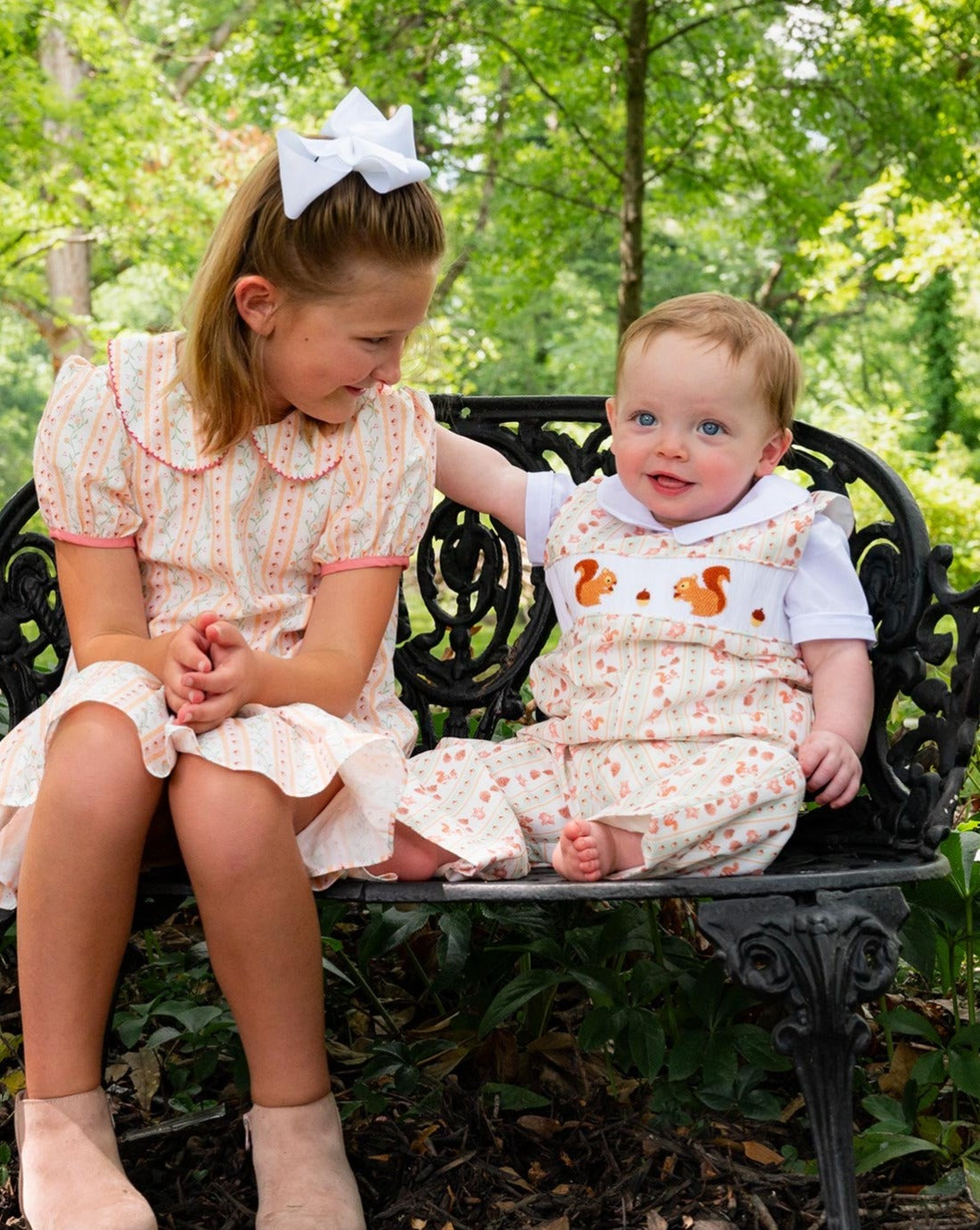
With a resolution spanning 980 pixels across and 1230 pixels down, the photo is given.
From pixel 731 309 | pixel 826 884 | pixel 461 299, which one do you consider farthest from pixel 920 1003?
pixel 461 299

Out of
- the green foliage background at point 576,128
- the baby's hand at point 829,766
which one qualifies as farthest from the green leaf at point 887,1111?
the green foliage background at point 576,128

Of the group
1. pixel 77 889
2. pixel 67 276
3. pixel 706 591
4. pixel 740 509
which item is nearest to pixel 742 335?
pixel 740 509

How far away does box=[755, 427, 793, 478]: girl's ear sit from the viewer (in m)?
2.28

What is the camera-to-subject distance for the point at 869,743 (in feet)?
7.43

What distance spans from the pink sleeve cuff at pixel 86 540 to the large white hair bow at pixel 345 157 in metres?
0.57

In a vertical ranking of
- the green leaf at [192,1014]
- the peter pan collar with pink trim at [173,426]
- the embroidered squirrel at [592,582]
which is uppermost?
the peter pan collar with pink trim at [173,426]

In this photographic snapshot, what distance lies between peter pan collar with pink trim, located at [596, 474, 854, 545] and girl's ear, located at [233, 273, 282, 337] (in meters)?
0.65

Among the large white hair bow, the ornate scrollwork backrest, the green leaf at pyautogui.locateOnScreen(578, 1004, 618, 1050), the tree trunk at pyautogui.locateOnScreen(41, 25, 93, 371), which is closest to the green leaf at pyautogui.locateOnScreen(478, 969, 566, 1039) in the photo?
the green leaf at pyautogui.locateOnScreen(578, 1004, 618, 1050)

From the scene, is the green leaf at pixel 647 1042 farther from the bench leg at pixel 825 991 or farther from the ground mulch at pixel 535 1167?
the bench leg at pixel 825 991

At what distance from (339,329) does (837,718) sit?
3.18 ft

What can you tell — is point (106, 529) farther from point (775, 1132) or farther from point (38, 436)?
point (775, 1132)

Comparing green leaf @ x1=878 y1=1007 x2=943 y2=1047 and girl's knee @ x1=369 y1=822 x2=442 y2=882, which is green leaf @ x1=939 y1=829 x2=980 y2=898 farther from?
girl's knee @ x1=369 y1=822 x2=442 y2=882

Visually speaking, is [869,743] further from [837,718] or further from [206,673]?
[206,673]

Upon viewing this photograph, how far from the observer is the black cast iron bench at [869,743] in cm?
174
